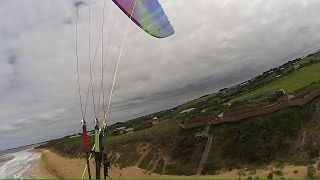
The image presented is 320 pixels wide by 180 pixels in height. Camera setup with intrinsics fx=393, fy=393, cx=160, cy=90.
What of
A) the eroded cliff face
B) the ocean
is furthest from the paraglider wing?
the ocean

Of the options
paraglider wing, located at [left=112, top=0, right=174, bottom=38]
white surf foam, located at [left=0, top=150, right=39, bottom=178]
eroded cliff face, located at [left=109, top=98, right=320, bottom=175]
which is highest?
paraglider wing, located at [left=112, top=0, right=174, bottom=38]

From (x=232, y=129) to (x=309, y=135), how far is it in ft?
27.3

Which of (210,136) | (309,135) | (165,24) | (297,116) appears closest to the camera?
(165,24)

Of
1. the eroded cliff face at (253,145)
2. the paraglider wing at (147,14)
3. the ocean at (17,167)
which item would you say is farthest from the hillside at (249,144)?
the ocean at (17,167)

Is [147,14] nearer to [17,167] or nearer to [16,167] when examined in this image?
[17,167]

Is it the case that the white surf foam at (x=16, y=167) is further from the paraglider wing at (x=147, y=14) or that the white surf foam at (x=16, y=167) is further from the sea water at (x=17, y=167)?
the paraglider wing at (x=147, y=14)

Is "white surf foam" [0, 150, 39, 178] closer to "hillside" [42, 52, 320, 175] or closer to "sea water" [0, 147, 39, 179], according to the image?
"sea water" [0, 147, 39, 179]

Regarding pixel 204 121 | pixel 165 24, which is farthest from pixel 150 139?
pixel 165 24

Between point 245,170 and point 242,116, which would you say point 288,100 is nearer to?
point 242,116

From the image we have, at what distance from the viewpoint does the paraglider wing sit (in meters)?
16.5

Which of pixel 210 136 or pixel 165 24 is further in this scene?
pixel 210 136

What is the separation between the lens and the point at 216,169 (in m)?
39.1

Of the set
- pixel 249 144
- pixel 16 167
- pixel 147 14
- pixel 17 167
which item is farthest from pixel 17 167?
pixel 147 14

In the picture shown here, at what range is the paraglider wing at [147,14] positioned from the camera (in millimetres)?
16547
